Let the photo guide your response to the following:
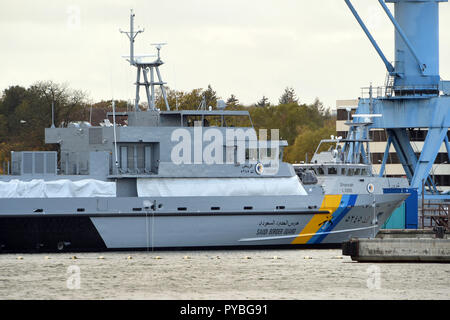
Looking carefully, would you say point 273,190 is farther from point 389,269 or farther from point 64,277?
point 64,277

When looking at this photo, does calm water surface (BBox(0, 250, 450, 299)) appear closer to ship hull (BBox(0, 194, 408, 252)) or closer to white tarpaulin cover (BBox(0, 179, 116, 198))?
ship hull (BBox(0, 194, 408, 252))

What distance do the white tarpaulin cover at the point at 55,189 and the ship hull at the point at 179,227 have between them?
0.33 metres

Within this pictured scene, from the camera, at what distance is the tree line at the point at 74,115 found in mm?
60469

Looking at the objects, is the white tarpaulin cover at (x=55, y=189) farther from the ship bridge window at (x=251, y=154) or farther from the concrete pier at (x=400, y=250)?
the concrete pier at (x=400, y=250)

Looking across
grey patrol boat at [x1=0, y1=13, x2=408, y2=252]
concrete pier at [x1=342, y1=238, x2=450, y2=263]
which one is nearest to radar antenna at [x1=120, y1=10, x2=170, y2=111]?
grey patrol boat at [x1=0, y1=13, x2=408, y2=252]

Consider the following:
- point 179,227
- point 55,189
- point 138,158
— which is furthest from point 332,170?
point 55,189

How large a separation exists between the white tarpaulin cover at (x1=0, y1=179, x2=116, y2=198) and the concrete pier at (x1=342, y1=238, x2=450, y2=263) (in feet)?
Answer: 26.8

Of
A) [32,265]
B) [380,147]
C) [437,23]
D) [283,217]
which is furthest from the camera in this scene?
[380,147]

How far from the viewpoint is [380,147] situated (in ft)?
227

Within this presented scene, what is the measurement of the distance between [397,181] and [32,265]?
53.1ft

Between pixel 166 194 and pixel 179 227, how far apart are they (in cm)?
129

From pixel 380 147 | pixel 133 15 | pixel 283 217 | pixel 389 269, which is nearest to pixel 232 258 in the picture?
pixel 283 217

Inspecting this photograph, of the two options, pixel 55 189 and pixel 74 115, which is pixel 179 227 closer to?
pixel 55 189

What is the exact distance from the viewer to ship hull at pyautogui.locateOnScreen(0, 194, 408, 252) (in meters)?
35.0
